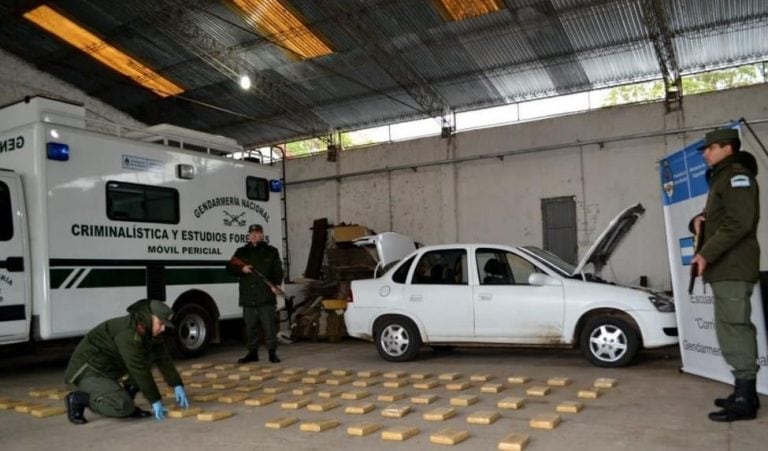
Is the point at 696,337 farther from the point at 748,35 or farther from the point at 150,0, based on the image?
the point at 150,0

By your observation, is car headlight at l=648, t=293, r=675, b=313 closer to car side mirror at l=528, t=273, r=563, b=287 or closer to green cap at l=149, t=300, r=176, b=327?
car side mirror at l=528, t=273, r=563, b=287

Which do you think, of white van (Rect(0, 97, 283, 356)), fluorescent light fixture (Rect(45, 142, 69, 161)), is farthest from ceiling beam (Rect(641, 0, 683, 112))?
fluorescent light fixture (Rect(45, 142, 69, 161))

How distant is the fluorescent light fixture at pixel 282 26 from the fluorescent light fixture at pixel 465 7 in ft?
9.63

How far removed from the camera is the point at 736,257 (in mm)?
4480

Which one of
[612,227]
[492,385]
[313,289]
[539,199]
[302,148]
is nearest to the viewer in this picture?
[492,385]

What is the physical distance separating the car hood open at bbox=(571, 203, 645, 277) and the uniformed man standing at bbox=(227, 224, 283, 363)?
4009 millimetres

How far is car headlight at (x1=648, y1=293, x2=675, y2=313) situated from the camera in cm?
714

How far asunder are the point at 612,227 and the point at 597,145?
263 inches

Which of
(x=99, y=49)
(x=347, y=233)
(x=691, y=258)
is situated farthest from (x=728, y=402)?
(x=99, y=49)

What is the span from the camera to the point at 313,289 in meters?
12.7

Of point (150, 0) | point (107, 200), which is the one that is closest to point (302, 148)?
point (150, 0)

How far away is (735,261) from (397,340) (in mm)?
4709

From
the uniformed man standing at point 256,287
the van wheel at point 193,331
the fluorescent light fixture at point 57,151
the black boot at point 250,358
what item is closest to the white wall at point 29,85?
the van wheel at point 193,331

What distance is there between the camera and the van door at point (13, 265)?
7.05 metres
